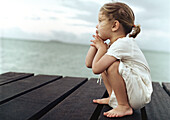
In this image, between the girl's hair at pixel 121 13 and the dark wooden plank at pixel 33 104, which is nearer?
the dark wooden plank at pixel 33 104

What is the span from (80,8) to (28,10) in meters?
6.04

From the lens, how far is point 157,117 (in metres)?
1.29

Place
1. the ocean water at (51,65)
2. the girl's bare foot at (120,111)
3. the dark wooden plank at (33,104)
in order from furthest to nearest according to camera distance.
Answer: the ocean water at (51,65) → the girl's bare foot at (120,111) → the dark wooden plank at (33,104)

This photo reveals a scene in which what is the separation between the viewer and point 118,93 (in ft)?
4.36

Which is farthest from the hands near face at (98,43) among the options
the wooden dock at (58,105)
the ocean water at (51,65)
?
the ocean water at (51,65)

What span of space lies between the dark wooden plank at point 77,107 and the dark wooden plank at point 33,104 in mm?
65

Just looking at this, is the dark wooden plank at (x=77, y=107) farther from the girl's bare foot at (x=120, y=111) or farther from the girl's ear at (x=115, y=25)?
the girl's ear at (x=115, y=25)

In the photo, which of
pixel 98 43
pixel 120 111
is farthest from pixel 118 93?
pixel 98 43

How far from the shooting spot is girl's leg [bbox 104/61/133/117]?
4.25 feet

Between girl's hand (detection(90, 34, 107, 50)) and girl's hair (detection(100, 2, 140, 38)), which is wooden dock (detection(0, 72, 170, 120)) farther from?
girl's hair (detection(100, 2, 140, 38))

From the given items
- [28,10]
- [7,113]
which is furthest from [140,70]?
[28,10]

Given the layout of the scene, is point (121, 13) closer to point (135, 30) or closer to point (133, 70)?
point (135, 30)

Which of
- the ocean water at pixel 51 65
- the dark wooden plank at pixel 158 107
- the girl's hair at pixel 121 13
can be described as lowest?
the ocean water at pixel 51 65

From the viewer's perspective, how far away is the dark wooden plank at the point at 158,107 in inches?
51.6
